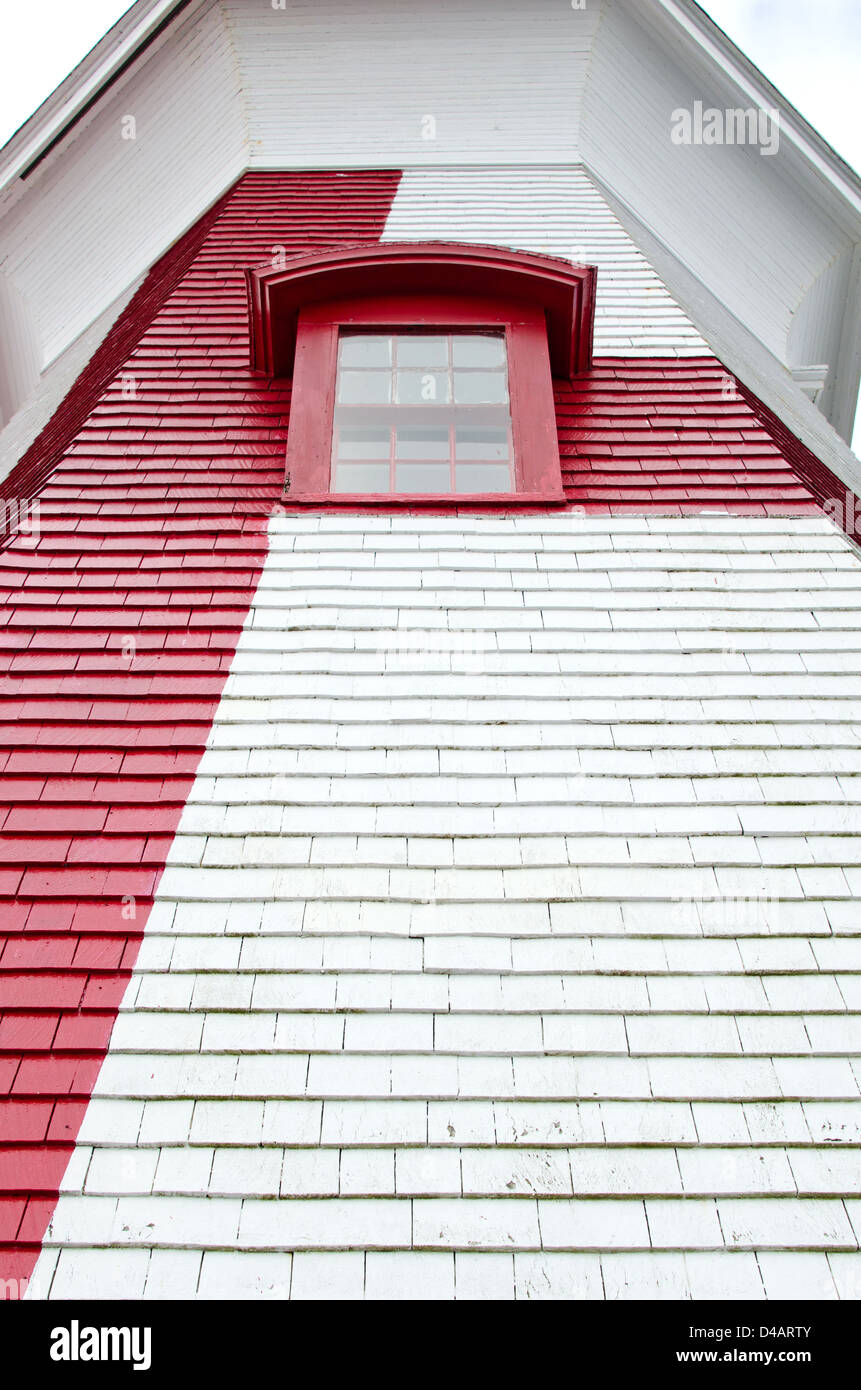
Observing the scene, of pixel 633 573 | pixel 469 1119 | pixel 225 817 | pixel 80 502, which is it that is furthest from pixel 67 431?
pixel 469 1119

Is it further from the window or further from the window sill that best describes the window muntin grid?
the window sill

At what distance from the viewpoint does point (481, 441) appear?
17.2ft

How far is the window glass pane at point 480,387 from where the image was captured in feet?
17.3

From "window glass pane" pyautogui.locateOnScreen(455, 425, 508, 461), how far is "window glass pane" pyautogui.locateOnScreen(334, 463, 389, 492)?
495 mm

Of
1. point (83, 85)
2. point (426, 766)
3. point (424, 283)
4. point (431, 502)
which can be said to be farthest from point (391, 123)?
point (426, 766)

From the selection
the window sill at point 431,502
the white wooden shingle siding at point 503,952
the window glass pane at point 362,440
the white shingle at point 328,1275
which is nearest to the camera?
the white shingle at point 328,1275

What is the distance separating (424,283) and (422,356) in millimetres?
438

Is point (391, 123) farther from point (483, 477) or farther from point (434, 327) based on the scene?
point (483, 477)

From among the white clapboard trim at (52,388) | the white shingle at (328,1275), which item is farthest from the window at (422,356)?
the white shingle at (328,1275)

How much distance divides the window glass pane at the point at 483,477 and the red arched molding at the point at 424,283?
93 cm

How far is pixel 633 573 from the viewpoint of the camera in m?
4.46

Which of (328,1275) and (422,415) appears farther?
Result: (422,415)

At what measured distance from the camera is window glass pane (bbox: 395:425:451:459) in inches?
203

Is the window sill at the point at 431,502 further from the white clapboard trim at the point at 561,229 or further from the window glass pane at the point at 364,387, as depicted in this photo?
the white clapboard trim at the point at 561,229
